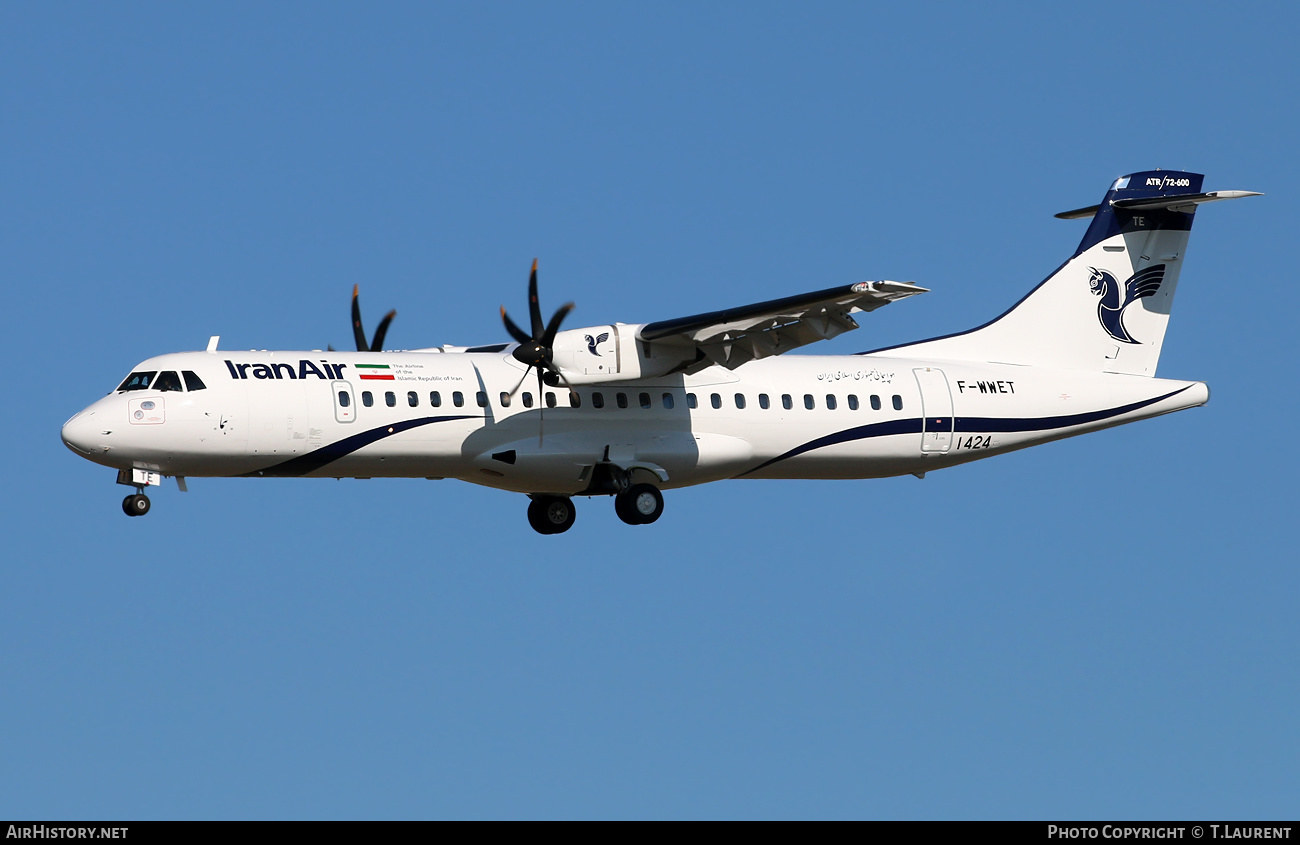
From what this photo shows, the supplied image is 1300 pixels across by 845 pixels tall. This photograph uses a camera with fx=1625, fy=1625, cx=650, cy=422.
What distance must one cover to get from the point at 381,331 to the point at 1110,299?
517 inches

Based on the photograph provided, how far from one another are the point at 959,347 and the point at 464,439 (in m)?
9.59

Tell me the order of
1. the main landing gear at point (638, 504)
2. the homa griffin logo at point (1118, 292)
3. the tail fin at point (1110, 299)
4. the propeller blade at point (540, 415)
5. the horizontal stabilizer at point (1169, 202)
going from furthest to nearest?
the homa griffin logo at point (1118, 292) < the tail fin at point (1110, 299) < the horizontal stabilizer at point (1169, 202) < the main landing gear at point (638, 504) < the propeller blade at point (540, 415)

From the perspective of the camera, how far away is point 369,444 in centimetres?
2439

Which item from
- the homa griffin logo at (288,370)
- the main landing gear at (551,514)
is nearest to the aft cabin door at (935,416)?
the main landing gear at (551,514)

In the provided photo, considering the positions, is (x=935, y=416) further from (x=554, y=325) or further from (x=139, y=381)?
(x=139, y=381)

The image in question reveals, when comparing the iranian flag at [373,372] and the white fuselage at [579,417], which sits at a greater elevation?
the iranian flag at [373,372]

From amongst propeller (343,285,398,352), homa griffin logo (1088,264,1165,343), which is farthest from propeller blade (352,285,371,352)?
homa griffin logo (1088,264,1165,343)

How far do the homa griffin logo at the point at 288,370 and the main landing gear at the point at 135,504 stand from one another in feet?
7.18

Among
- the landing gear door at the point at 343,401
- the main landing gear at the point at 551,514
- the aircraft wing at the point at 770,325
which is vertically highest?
the aircraft wing at the point at 770,325

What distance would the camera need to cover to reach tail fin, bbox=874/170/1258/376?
29.2 metres

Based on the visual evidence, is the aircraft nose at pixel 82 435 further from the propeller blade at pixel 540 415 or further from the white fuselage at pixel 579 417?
the propeller blade at pixel 540 415

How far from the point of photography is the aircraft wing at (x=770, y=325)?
2338 cm

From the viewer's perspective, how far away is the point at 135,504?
2355cm

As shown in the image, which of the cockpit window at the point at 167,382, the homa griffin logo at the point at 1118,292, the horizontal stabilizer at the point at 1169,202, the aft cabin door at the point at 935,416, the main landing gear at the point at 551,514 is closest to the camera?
the cockpit window at the point at 167,382
